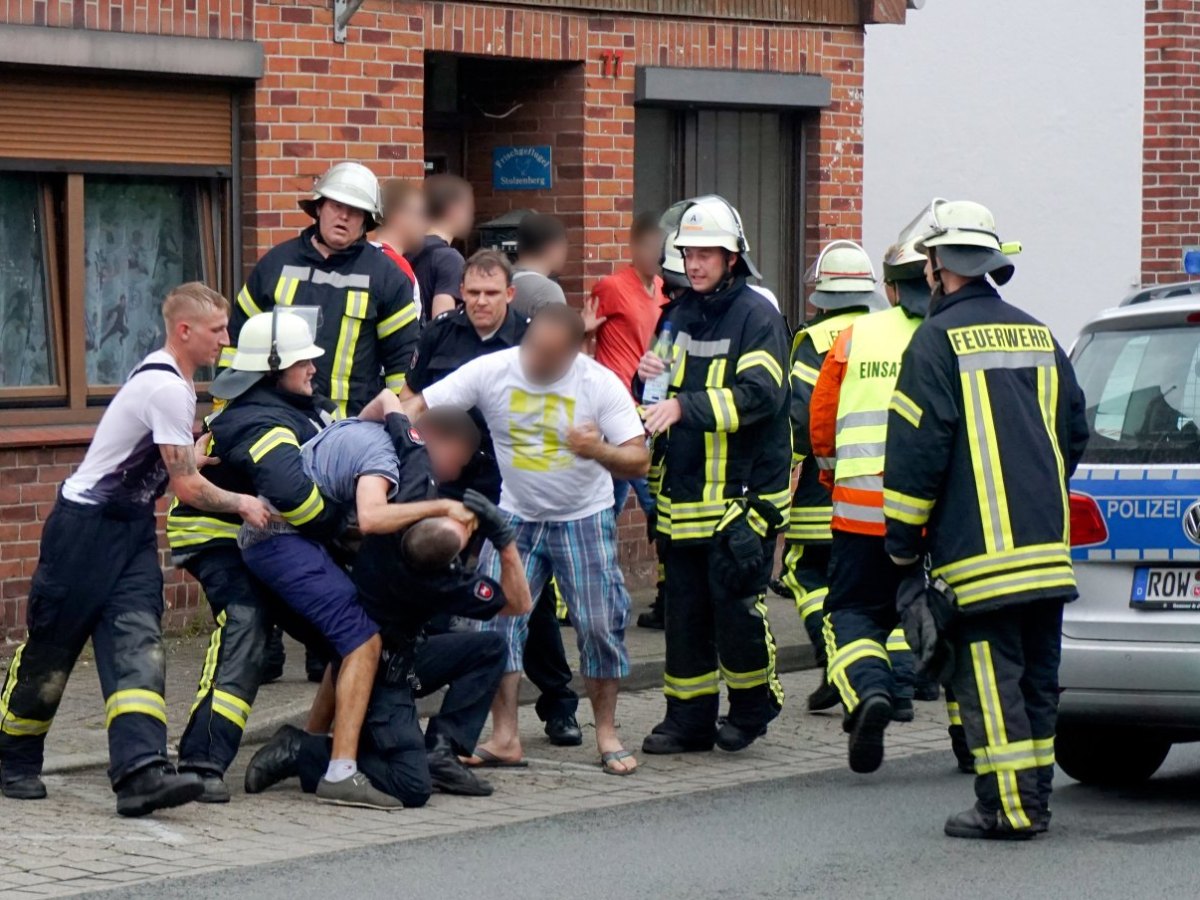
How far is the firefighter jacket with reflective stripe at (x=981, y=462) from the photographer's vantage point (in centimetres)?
714

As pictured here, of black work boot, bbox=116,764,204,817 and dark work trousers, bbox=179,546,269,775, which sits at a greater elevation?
dark work trousers, bbox=179,546,269,775

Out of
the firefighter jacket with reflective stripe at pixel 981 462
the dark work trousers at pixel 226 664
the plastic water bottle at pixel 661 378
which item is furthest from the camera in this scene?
the plastic water bottle at pixel 661 378

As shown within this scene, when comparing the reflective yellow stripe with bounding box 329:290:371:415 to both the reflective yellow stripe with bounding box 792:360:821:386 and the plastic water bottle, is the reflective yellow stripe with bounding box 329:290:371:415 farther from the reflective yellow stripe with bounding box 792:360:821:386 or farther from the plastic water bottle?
the reflective yellow stripe with bounding box 792:360:821:386

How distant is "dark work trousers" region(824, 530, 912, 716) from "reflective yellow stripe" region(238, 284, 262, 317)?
8.70ft

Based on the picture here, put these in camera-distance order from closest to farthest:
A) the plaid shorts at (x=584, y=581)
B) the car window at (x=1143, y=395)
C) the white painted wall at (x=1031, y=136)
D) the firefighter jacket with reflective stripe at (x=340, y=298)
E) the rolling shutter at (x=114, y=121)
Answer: the car window at (x=1143, y=395), the plaid shorts at (x=584, y=581), the firefighter jacket with reflective stripe at (x=340, y=298), the rolling shutter at (x=114, y=121), the white painted wall at (x=1031, y=136)

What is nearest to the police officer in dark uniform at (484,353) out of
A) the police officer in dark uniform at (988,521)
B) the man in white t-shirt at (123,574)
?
the man in white t-shirt at (123,574)

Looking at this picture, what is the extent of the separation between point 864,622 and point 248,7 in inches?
187

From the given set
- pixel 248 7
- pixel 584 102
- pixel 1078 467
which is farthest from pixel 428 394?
pixel 584 102

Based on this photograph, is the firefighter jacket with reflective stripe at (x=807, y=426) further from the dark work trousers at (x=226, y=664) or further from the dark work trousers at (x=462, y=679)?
the dark work trousers at (x=226, y=664)

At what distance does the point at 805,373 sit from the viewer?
941cm

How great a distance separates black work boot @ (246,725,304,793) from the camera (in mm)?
8055

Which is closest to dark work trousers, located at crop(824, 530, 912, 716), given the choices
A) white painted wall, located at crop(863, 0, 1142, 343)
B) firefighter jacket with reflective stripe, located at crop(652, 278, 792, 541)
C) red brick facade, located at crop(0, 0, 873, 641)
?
firefighter jacket with reflective stripe, located at crop(652, 278, 792, 541)

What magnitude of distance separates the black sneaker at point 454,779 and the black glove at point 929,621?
1.67 m

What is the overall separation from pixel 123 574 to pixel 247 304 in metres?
1.87
